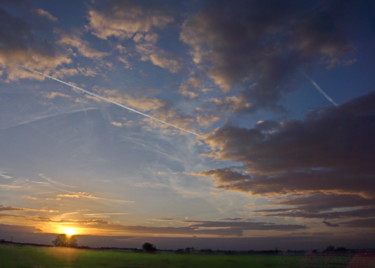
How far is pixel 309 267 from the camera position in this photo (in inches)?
3767

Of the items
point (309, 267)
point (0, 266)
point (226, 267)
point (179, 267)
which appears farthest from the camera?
point (309, 267)

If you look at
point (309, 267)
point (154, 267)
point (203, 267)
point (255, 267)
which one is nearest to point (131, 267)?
point (154, 267)

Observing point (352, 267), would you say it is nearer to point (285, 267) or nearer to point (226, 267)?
point (285, 267)

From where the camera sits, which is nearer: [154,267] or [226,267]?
[154,267]

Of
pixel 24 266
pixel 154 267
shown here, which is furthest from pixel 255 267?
pixel 24 266

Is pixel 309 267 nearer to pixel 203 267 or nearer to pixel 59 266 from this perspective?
pixel 203 267

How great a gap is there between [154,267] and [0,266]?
31090 millimetres

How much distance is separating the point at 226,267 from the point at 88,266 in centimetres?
3922

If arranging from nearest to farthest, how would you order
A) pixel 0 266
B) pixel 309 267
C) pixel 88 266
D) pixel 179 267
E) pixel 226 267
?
1. pixel 0 266
2. pixel 88 266
3. pixel 179 267
4. pixel 226 267
5. pixel 309 267

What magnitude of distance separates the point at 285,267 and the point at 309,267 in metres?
10.7

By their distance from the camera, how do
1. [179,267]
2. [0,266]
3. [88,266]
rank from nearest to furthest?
[0,266]
[88,266]
[179,267]

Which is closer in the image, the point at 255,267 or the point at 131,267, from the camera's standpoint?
the point at 131,267

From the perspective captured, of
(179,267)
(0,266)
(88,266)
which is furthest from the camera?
(179,267)

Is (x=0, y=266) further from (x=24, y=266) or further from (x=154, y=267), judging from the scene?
(x=154, y=267)
